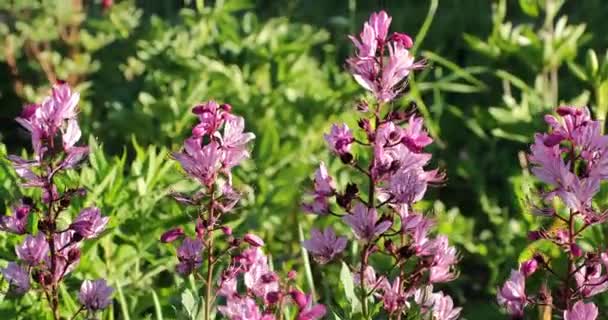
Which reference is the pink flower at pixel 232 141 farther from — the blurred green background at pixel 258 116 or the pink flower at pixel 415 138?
Answer: the blurred green background at pixel 258 116

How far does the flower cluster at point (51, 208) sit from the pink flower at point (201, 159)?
190 mm

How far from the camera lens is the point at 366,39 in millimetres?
1770

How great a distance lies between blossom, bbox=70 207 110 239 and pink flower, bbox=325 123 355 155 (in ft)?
1.37

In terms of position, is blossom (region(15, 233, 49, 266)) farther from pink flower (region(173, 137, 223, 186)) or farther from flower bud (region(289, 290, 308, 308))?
flower bud (region(289, 290, 308, 308))

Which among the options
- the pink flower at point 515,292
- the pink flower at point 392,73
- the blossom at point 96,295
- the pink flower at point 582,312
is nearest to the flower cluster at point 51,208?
the blossom at point 96,295

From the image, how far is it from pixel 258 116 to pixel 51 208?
2.09 meters

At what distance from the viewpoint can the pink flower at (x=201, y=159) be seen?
1757 mm

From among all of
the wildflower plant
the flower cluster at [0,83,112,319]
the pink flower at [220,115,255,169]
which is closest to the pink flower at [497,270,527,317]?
the wildflower plant

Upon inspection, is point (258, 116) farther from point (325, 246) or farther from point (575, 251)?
point (575, 251)

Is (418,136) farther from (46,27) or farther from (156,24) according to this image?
(46,27)

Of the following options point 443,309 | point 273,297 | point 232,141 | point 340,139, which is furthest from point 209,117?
point 443,309

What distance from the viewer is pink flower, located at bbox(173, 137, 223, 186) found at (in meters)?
1.76

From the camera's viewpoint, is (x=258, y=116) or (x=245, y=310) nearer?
(x=245, y=310)

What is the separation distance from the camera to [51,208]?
1.90m
